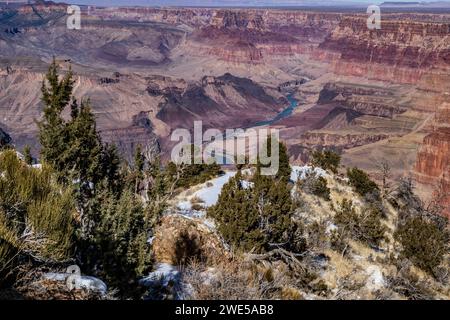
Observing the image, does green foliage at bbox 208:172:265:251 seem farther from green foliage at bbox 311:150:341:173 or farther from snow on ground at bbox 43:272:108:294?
green foliage at bbox 311:150:341:173

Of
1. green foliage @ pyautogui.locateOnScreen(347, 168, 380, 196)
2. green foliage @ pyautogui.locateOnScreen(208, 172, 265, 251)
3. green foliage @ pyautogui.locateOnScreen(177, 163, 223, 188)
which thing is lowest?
green foliage @ pyautogui.locateOnScreen(347, 168, 380, 196)

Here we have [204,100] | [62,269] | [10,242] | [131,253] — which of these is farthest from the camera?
[204,100]

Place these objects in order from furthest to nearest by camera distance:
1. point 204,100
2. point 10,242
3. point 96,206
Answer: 1. point 204,100
2. point 96,206
3. point 10,242

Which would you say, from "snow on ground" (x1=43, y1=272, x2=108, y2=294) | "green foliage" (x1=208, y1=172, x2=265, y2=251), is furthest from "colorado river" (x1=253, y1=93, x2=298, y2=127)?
"snow on ground" (x1=43, y1=272, x2=108, y2=294)

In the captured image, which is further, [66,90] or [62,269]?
[66,90]
